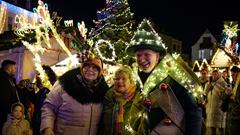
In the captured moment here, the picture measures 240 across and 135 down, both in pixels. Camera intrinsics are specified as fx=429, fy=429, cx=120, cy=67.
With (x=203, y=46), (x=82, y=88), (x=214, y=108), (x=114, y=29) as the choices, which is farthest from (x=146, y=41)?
(x=203, y=46)

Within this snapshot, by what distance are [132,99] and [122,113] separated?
A: 20 centimetres

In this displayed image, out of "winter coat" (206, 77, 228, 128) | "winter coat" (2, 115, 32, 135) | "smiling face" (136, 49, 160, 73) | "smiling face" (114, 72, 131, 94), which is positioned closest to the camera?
"smiling face" (136, 49, 160, 73)

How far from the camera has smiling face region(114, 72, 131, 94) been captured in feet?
16.6

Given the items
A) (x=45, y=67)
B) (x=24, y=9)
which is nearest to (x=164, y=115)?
(x=45, y=67)

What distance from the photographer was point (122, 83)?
16.6ft

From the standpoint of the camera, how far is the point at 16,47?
20.7 m

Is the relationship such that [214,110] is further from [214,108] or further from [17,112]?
[17,112]

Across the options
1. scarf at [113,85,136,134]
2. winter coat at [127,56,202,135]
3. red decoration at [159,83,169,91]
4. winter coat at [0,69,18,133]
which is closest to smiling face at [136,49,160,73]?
winter coat at [127,56,202,135]

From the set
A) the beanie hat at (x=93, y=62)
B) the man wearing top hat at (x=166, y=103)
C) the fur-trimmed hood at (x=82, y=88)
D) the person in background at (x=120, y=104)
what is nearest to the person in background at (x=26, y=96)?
the fur-trimmed hood at (x=82, y=88)

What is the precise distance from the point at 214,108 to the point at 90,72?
24.3 ft

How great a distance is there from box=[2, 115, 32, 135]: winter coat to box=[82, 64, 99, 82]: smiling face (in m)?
3.32

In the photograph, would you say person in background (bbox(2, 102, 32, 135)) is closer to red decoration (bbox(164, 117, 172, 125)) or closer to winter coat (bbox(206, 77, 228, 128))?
red decoration (bbox(164, 117, 172, 125))

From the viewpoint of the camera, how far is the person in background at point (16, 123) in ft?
26.3

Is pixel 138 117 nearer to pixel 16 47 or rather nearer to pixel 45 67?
pixel 45 67
